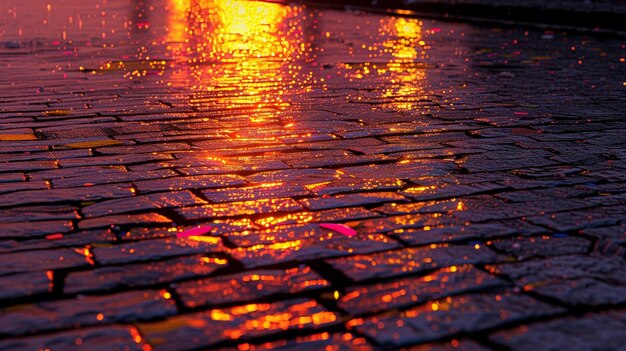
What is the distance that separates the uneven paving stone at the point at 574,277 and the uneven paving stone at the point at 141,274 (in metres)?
1.06

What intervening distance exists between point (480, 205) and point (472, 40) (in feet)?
34.0

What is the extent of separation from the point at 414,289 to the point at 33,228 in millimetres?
1685

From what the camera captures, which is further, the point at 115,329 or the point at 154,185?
the point at 154,185

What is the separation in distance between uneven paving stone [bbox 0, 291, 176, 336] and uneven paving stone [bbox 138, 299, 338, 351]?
10cm

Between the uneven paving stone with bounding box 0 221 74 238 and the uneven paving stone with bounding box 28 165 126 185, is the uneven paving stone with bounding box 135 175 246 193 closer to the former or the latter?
the uneven paving stone with bounding box 28 165 126 185

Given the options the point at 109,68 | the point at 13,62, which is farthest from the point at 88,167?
the point at 13,62

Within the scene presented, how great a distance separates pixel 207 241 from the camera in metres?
3.57

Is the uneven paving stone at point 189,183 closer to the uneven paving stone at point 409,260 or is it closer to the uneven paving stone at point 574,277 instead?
the uneven paving stone at point 409,260

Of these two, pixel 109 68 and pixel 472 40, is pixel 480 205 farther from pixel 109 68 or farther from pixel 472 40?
pixel 472 40

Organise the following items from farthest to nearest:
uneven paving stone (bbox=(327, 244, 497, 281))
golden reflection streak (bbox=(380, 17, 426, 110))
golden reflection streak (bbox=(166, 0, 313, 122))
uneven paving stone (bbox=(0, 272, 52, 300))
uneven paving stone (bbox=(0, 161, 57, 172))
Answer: golden reflection streak (bbox=(380, 17, 426, 110)) → golden reflection streak (bbox=(166, 0, 313, 122)) → uneven paving stone (bbox=(0, 161, 57, 172)) → uneven paving stone (bbox=(327, 244, 497, 281)) → uneven paving stone (bbox=(0, 272, 52, 300))

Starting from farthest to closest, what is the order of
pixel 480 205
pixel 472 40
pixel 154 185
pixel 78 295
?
1. pixel 472 40
2. pixel 154 185
3. pixel 480 205
4. pixel 78 295

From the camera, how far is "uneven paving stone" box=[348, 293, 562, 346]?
105 inches

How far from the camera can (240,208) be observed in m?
4.07

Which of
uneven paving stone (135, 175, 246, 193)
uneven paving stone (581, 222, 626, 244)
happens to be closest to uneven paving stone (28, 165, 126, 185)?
uneven paving stone (135, 175, 246, 193)
